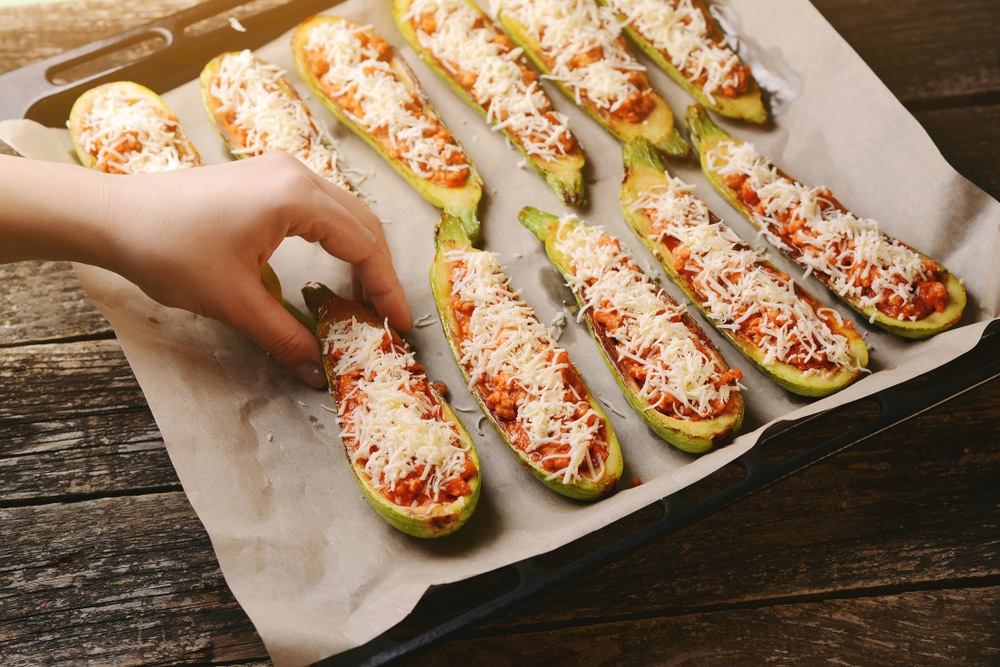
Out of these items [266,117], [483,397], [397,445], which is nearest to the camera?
[397,445]

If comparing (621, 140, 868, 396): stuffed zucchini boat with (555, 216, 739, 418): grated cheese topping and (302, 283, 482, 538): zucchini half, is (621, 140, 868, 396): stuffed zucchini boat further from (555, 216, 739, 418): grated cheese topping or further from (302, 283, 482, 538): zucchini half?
(302, 283, 482, 538): zucchini half

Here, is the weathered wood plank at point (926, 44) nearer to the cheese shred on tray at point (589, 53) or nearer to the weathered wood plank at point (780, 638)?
the cheese shred on tray at point (589, 53)

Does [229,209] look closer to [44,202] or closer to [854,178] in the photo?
[44,202]

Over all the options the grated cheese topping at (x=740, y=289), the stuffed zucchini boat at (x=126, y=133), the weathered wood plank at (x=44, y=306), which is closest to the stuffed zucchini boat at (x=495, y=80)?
the grated cheese topping at (x=740, y=289)

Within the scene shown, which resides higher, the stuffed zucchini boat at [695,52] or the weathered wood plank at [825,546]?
the stuffed zucchini boat at [695,52]

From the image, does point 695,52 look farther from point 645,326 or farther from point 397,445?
point 397,445

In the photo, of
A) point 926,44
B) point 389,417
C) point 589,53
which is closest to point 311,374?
point 389,417

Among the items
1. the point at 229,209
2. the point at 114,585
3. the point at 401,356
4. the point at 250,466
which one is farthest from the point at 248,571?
the point at 229,209
